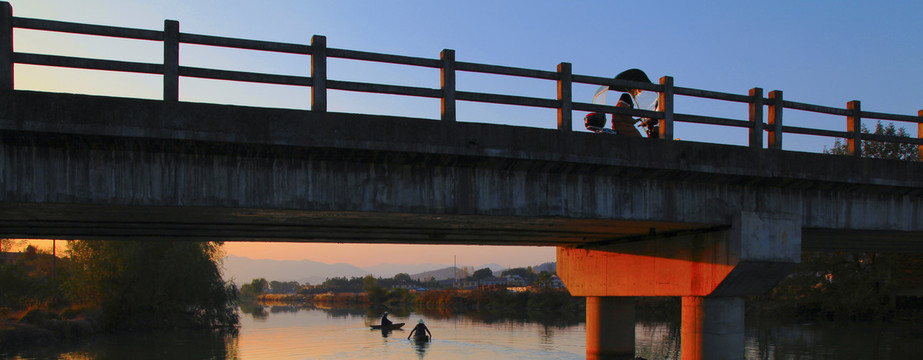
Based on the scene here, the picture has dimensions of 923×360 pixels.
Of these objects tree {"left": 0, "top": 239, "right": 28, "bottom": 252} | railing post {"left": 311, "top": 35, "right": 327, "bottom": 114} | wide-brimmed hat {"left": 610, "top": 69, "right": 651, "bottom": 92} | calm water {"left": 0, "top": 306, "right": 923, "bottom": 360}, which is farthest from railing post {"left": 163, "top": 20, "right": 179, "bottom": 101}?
tree {"left": 0, "top": 239, "right": 28, "bottom": 252}

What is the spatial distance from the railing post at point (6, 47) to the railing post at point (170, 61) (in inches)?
75.0

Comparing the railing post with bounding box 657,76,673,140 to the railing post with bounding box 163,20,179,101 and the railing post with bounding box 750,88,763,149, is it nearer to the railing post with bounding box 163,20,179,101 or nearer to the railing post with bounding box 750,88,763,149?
the railing post with bounding box 750,88,763,149

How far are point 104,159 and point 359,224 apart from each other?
195 inches

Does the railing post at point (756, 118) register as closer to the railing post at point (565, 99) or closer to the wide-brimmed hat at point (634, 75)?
the wide-brimmed hat at point (634, 75)

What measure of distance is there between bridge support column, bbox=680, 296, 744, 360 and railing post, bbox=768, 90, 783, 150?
312 centimetres

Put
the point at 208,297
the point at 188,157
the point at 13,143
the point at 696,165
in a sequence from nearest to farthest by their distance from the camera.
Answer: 1. the point at 13,143
2. the point at 188,157
3. the point at 696,165
4. the point at 208,297

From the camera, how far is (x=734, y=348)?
15.6 metres

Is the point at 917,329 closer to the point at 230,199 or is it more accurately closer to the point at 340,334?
the point at 340,334

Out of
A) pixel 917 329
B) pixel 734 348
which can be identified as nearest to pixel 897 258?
pixel 917 329

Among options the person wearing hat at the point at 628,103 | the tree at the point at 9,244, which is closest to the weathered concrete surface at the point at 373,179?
the person wearing hat at the point at 628,103

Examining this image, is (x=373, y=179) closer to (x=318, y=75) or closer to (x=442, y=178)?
(x=442, y=178)

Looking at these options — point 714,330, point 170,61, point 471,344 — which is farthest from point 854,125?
point 471,344

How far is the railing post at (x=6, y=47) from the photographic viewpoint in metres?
10.6

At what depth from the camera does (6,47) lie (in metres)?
10.7
